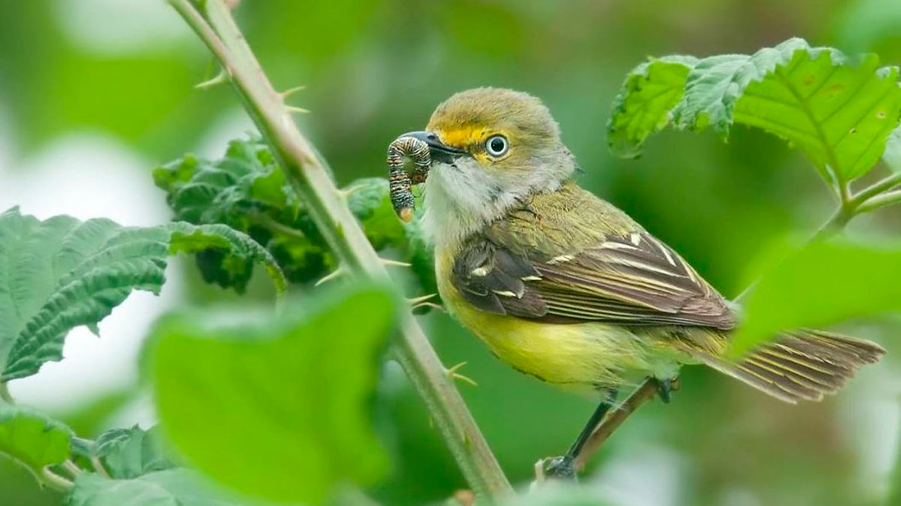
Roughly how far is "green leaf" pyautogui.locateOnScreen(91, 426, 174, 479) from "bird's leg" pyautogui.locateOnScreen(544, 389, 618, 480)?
3.42ft

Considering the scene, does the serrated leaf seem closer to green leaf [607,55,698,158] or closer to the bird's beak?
green leaf [607,55,698,158]

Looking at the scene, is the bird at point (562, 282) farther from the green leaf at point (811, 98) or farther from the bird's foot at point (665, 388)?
the green leaf at point (811, 98)

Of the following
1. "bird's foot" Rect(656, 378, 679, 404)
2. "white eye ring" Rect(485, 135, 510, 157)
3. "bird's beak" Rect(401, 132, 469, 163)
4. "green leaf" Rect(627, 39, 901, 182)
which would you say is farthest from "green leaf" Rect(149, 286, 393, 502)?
"white eye ring" Rect(485, 135, 510, 157)

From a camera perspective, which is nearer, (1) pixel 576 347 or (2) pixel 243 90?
(2) pixel 243 90

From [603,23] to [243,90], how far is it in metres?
3.81

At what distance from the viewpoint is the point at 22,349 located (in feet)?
7.78

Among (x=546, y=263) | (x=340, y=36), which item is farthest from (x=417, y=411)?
(x=340, y=36)

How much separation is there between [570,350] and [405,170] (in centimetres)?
76

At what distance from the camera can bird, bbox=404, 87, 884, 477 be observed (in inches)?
146

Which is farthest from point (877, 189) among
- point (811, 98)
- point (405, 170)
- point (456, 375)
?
point (405, 170)

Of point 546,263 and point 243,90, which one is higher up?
point 243,90

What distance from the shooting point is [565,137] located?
5328mm

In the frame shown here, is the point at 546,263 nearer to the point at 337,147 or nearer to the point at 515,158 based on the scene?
the point at 515,158

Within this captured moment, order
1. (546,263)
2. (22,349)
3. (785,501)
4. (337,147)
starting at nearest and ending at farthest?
(22,349)
(546,263)
(785,501)
(337,147)
